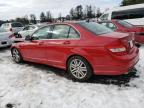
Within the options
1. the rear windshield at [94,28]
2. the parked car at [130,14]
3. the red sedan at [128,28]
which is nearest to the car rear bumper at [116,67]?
the rear windshield at [94,28]

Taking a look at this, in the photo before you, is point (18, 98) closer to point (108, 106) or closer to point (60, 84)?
point (60, 84)

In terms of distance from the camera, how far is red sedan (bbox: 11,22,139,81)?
16.0ft

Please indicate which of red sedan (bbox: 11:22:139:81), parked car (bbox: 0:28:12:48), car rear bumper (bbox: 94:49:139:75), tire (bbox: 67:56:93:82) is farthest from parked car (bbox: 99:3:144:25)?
car rear bumper (bbox: 94:49:139:75)

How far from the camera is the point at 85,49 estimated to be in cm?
518

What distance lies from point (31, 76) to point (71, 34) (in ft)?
5.56

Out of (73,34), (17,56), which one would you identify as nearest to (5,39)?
(17,56)

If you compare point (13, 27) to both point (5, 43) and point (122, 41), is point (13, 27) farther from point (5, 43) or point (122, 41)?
point (122, 41)

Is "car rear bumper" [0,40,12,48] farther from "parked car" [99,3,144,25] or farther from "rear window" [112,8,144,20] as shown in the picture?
"rear window" [112,8,144,20]

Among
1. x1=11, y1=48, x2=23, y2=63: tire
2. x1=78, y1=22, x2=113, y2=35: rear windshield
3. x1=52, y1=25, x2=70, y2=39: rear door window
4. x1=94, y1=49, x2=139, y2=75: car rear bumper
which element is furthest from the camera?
x1=11, y1=48, x2=23, y2=63: tire

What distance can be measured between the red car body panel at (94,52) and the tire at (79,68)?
0.12 meters

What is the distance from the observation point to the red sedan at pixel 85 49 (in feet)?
16.0

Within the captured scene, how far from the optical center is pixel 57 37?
598cm

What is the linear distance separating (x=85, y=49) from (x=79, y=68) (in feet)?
1.85

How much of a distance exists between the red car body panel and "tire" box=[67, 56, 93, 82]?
117 mm
